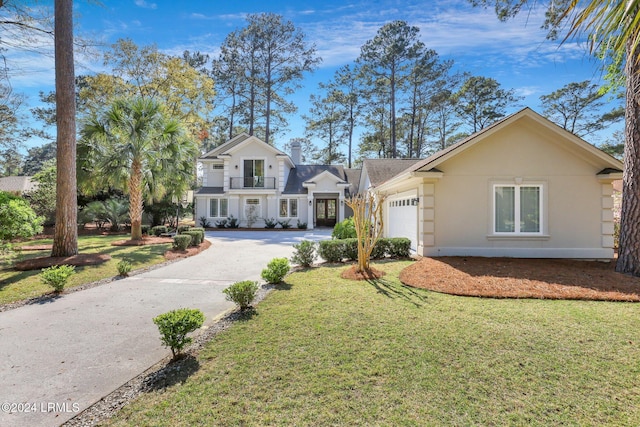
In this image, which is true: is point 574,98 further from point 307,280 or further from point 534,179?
point 307,280

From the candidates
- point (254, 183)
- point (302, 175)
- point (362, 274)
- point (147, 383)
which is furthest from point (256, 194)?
point (147, 383)

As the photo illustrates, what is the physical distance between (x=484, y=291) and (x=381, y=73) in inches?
1085

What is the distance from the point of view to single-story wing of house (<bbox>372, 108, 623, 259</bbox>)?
9141 mm

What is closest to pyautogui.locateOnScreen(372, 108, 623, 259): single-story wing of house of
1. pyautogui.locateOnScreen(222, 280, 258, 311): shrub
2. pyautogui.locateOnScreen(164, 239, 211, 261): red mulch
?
pyautogui.locateOnScreen(222, 280, 258, 311): shrub

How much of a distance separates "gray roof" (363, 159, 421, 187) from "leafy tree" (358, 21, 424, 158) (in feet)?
37.2

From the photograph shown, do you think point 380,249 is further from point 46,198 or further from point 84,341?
point 46,198

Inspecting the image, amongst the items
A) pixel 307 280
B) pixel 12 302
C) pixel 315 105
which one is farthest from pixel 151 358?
pixel 315 105

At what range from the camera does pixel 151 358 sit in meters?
3.65

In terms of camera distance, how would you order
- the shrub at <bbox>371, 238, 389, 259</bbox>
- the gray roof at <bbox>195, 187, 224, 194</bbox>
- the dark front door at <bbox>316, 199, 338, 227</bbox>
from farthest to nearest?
the dark front door at <bbox>316, 199, 338, 227</bbox> < the gray roof at <bbox>195, 187, 224, 194</bbox> < the shrub at <bbox>371, 238, 389, 259</bbox>

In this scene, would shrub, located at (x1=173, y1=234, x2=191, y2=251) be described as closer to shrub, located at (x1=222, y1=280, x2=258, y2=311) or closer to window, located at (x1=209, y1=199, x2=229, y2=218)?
shrub, located at (x1=222, y1=280, x2=258, y2=311)

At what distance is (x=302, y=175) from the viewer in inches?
1002

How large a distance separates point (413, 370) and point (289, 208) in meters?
20.7

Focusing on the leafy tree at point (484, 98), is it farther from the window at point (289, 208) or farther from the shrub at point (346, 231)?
the shrub at point (346, 231)

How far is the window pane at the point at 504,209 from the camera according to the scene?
30.6 ft
